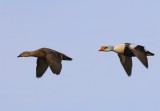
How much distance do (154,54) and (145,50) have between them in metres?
0.60

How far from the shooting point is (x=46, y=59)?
31.0 meters

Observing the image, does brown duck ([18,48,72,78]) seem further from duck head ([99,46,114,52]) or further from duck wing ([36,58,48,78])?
duck head ([99,46,114,52])

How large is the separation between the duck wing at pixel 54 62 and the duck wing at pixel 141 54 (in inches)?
122

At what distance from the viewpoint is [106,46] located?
32.4 meters

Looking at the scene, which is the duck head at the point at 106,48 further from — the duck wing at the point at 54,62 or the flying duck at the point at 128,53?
the duck wing at the point at 54,62

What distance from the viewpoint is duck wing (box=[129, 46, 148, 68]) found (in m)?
29.5

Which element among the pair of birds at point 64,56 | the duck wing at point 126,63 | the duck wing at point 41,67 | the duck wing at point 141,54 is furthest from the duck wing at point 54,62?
the duck wing at point 126,63

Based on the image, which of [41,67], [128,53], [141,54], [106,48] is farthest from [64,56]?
[141,54]

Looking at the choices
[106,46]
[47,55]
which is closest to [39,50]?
[47,55]

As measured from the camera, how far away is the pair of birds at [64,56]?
29617mm

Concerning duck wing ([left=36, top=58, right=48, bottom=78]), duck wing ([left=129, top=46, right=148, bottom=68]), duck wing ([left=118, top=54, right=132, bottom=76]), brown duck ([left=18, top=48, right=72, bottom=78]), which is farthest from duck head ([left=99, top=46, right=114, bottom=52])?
duck wing ([left=36, top=58, right=48, bottom=78])

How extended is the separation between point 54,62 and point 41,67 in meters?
2.44

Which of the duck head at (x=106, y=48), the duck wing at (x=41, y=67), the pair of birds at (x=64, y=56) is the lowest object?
the duck wing at (x=41, y=67)

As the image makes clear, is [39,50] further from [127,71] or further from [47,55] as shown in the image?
[127,71]
